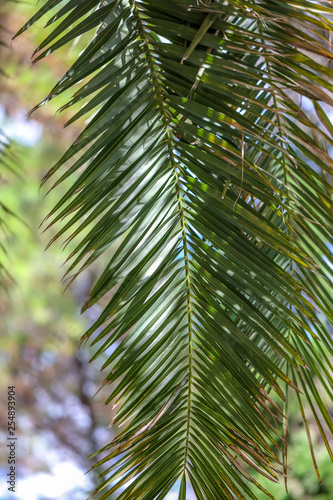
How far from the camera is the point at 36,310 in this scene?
3963 millimetres

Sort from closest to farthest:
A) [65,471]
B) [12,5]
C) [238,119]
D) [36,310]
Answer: [238,119]
[12,5]
[36,310]
[65,471]

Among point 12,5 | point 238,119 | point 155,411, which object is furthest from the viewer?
point 12,5

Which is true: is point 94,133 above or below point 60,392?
above

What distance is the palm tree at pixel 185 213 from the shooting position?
0.56 meters

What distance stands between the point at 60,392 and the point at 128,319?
4321mm

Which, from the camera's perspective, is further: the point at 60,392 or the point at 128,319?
the point at 60,392

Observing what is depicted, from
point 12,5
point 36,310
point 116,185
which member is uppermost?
point 12,5

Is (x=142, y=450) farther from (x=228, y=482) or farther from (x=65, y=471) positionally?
(x=65, y=471)

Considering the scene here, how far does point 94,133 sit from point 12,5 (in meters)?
3.31

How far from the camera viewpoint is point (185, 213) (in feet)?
2.10

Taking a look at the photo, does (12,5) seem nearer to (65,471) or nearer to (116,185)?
(116,185)

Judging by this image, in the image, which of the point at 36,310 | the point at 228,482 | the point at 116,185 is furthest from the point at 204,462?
the point at 36,310

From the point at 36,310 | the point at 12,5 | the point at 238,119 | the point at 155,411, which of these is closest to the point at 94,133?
the point at 238,119

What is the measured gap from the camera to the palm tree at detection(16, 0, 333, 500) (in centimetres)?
56
